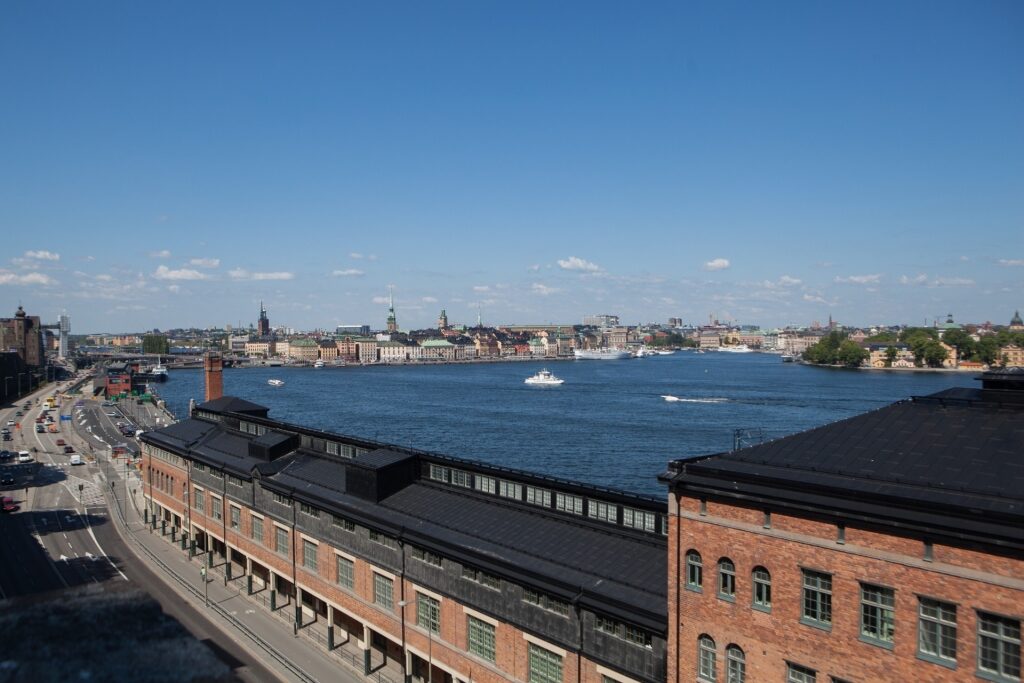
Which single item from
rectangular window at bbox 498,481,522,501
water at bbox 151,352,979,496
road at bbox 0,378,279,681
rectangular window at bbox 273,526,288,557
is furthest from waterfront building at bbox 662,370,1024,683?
water at bbox 151,352,979,496

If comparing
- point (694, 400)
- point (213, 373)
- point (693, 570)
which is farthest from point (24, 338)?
point (693, 570)

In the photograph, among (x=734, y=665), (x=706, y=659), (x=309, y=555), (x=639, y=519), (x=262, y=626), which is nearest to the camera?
(x=734, y=665)

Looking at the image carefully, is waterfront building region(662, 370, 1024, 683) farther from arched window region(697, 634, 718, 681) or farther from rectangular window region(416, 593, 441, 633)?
rectangular window region(416, 593, 441, 633)

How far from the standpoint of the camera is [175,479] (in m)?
42.8

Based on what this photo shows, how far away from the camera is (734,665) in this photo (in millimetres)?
15477

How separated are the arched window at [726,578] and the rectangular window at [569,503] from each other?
731cm

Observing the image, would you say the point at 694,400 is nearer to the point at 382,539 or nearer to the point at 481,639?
the point at 382,539

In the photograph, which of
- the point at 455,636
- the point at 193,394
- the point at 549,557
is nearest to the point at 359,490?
the point at 455,636

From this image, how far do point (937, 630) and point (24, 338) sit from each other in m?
213

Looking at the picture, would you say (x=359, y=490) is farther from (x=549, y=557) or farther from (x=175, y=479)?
(x=175, y=479)

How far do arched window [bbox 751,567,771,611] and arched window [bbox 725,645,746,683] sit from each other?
46.1 inches

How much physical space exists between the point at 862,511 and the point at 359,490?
19504mm

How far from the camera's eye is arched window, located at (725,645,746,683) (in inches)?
602

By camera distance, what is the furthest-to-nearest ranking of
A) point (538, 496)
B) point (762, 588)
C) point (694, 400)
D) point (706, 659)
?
point (694, 400) < point (538, 496) < point (706, 659) < point (762, 588)
